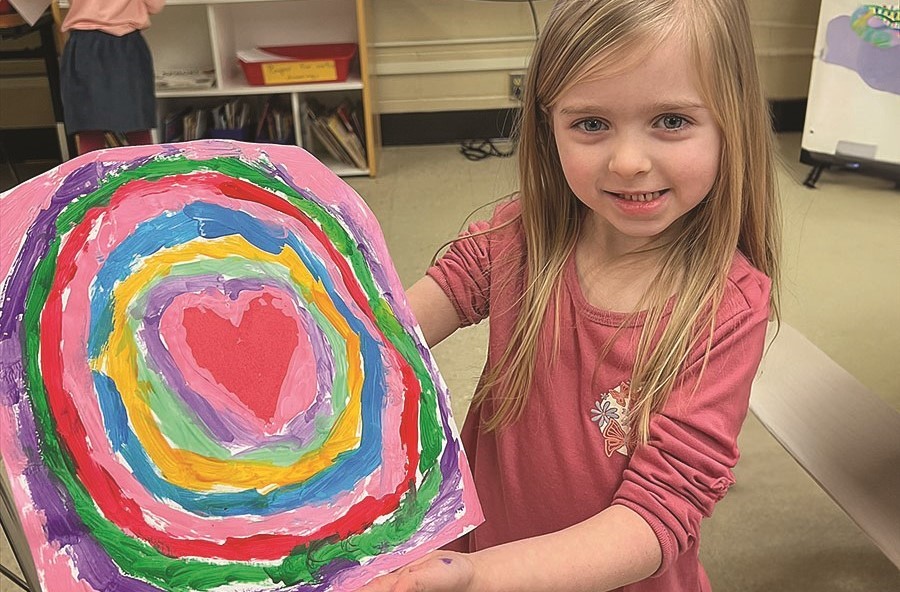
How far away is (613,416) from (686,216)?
0.20m

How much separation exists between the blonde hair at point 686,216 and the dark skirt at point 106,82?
190 centimetres

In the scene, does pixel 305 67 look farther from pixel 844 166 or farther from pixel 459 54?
pixel 844 166

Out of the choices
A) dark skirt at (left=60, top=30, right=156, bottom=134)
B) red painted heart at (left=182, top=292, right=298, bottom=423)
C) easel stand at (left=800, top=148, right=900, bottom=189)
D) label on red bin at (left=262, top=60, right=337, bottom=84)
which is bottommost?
easel stand at (left=800, top=148, right=900, bottom=189)

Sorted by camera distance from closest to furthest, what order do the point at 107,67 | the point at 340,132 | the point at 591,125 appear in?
the point at 591,125 → the point at 107,67 → the point at 340,132

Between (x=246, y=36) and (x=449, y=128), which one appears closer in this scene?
(x=246, y=36)

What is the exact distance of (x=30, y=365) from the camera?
2.32 ft

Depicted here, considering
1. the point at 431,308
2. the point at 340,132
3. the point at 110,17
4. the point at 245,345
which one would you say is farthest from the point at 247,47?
the point at 245,345

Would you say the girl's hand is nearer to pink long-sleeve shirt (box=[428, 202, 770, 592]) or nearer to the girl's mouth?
pink long-sleeve shirt (box=[428, 202, 770, 592])

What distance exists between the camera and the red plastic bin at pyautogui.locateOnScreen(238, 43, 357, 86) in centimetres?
317

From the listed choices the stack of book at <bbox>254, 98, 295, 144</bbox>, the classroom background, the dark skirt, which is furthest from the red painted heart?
the stack of book at <bbox>254, 98, 295, 144</bbox>

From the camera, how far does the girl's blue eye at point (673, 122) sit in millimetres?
744

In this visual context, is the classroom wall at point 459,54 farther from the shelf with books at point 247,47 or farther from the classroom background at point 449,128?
the shelf with books at point 247,47

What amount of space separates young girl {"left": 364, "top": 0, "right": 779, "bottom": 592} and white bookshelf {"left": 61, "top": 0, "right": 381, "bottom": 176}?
2430 mm

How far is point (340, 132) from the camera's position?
10.8 feet
